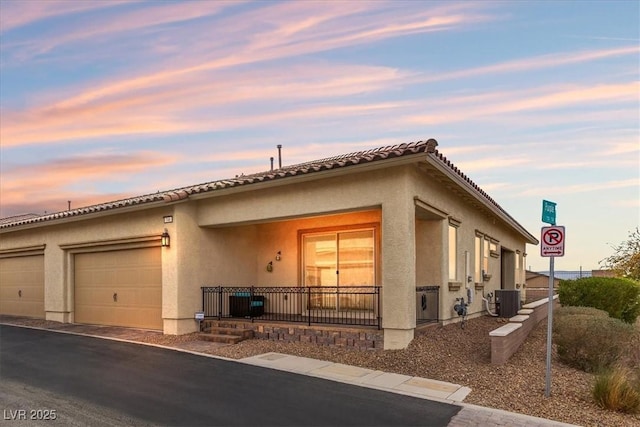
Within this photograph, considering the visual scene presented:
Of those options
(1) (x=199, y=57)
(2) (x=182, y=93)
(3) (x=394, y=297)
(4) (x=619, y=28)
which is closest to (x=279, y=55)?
(1) (x=199, y=57)

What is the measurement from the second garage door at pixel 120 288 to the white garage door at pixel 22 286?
2.67m

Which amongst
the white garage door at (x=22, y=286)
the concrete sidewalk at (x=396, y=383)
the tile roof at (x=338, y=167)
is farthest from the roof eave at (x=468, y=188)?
the white garage door at (x=22, y=286)

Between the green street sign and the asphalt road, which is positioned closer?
the asphalt road

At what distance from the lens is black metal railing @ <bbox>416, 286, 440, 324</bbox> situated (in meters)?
12.3

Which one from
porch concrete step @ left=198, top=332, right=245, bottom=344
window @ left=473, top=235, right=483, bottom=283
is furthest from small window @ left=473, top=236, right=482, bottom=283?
porch concrete step @ left=198, top=332, right=245, bottom=344

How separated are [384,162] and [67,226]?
12.4 meters

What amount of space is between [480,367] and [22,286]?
1817 centimetres

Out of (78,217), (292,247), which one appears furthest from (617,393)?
(78,217)

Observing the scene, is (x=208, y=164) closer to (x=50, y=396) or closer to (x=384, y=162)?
(x=384, y=162)

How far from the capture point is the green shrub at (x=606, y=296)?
643 inches

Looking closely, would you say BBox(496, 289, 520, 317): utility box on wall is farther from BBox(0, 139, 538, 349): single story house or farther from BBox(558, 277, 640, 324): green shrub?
BBox(558, 277, 640, 324): green shrub

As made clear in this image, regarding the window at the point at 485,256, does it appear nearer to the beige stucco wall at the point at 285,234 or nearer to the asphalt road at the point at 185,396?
the beige stucco wall at the point at 285,234

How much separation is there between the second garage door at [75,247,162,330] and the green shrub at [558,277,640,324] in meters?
13.4

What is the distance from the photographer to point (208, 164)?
70.1 ft
